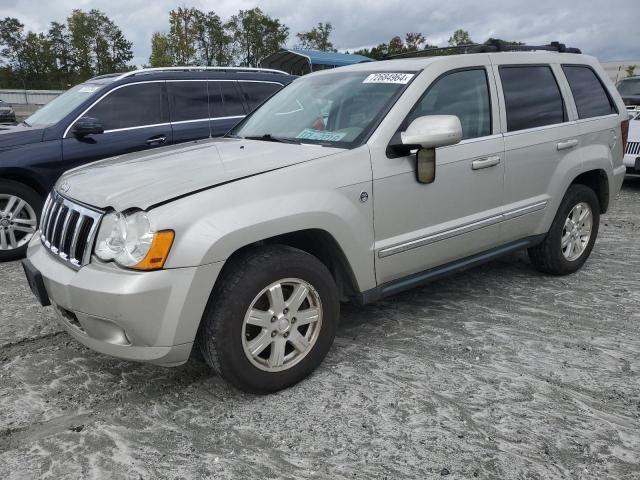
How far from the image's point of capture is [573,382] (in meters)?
A: 3.04

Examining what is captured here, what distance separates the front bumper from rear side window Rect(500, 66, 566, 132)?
2504 mm

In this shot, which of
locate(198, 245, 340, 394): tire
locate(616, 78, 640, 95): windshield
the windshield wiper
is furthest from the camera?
locate(616, 78, 640, 95): windshield

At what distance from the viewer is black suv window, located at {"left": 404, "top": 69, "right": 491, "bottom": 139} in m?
3.53

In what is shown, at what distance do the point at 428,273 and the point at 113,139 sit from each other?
12.3 feet

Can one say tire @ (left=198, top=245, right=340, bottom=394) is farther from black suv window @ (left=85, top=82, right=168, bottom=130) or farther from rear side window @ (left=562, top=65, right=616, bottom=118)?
black suv window @ (left=85, top=82, right=168, bottom=130)

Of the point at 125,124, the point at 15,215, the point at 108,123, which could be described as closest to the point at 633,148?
the point at 125,124

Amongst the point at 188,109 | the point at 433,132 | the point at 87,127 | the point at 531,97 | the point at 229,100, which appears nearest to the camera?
the point at 433,132

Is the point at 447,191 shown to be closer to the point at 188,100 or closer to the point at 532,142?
the point at 532,142

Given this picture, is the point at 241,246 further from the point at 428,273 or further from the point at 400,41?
the point at 400,41

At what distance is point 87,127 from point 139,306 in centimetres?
358

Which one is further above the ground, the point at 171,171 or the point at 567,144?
the point at 171,171

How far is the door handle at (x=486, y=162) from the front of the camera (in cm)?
362

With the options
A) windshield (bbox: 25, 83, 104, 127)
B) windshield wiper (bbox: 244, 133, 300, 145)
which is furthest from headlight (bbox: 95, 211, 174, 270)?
windshield (bbox: 25, 83, 104, 127)

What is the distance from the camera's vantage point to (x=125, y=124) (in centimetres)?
588
